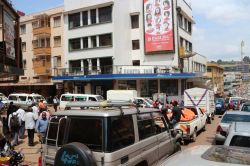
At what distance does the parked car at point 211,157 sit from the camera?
11.7 feet

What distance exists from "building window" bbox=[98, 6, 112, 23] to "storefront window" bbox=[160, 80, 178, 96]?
9530 mm

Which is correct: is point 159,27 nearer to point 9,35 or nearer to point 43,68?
point 43,68

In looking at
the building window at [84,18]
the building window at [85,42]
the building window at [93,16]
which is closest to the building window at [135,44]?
the building window at [93,16]

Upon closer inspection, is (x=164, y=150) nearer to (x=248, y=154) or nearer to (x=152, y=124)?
(x=152, y=124)

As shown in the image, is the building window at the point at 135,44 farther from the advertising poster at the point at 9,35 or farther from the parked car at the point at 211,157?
the parked car at the point at 211,157

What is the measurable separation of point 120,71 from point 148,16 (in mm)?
7211

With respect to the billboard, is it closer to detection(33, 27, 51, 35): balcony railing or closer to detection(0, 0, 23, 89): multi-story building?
detection(33, 27, 51, 35): balcony railing

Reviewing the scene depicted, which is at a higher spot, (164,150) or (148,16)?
(148,16)

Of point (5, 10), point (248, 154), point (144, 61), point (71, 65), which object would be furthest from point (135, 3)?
point (248, 154)

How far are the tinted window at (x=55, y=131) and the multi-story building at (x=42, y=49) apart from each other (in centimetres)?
4053

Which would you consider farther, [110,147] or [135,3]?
[135,3]

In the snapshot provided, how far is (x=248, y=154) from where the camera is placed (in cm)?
412

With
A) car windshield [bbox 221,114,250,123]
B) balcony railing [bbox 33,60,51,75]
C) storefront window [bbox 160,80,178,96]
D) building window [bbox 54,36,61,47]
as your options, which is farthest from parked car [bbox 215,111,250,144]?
balcony railing [bbox 33,60,51,75]

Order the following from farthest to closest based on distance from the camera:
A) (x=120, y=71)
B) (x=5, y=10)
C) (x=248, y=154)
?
1. (x=120, y=71)
2. (x=5, y=10)
3. (x=248, y=154)
